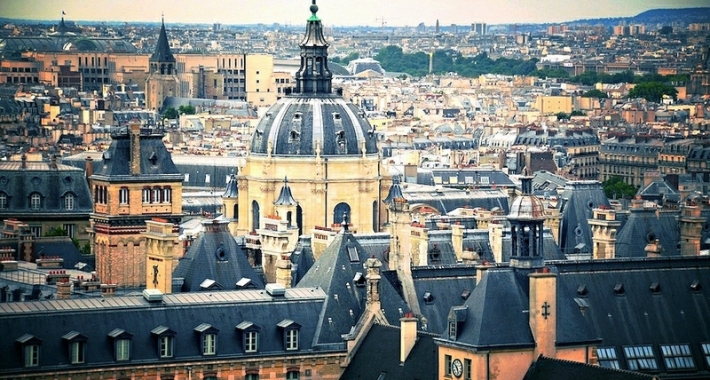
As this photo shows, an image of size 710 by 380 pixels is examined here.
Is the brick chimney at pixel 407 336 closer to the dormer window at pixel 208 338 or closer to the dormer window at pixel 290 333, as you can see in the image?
the dormer window at pixel 290 333

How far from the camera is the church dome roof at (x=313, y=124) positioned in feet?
474

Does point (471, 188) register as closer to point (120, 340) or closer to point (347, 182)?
point (347, 182)

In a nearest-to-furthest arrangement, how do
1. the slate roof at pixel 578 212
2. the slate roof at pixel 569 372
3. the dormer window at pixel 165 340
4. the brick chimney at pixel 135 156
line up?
the slate roof at pixel 569 372
the dormer window at pixel 165 340
the brick chimney at pixel 135 156
the slate roof at pixel 578 212

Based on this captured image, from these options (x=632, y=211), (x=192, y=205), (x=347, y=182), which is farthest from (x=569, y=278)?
(x=192, y=205)

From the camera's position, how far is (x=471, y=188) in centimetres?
17800

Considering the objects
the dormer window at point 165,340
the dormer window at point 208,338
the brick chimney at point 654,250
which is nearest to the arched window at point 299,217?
the brick chimney at point 654,250

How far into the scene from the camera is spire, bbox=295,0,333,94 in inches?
5812

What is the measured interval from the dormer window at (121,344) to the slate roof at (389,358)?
28.3ft

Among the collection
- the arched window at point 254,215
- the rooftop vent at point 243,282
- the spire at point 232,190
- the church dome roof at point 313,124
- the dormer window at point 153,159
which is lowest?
the rooftop vent at point 243,282

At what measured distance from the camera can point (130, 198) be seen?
128 metres

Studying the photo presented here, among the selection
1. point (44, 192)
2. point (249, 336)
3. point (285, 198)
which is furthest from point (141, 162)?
point (249, 336)

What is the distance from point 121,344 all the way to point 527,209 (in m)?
15.6

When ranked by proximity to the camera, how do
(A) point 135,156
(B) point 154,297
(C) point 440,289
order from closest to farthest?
(B) point 154,297, (C) point 440,289, (A) point 135,156

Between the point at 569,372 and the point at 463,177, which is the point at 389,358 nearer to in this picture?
the point at 569,372
